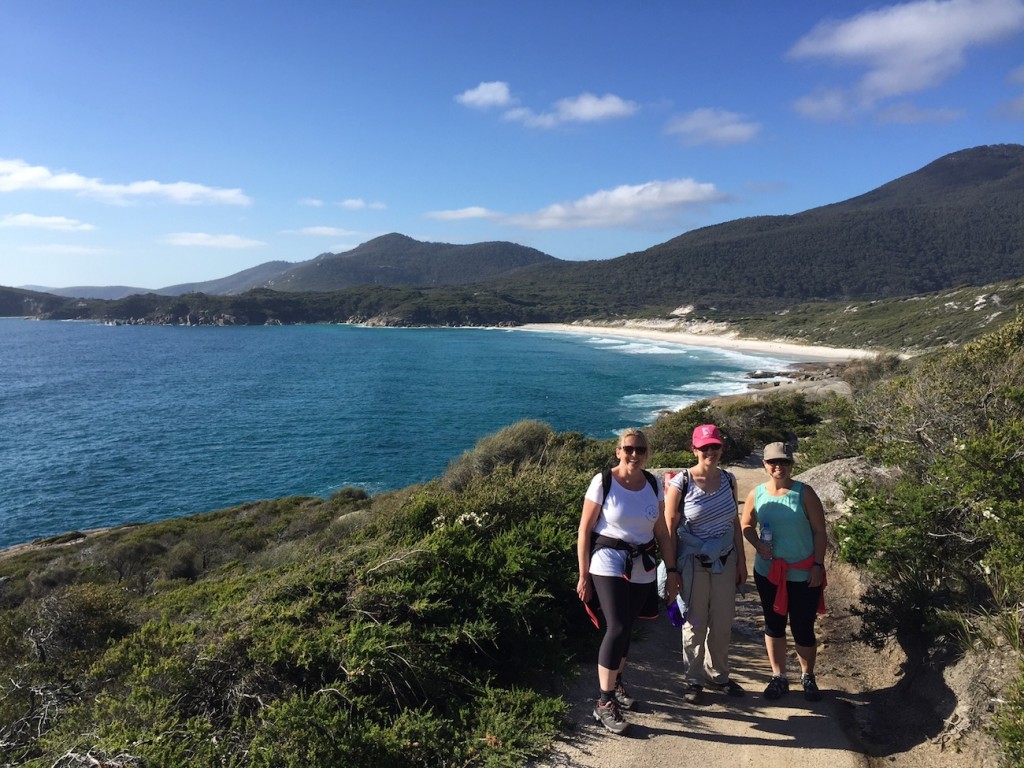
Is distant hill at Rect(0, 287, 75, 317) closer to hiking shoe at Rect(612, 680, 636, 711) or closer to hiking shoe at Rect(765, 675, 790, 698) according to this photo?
hiking shoe at Rect(612, 680, 636, 711)

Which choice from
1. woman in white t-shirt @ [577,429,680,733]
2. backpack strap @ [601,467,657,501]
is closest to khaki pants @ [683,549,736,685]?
woman in white t-shirt @ [577,429,680,733]

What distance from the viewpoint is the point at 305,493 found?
77.4 ft

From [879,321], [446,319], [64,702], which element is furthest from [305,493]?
[446,319]

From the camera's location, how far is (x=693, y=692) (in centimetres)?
419

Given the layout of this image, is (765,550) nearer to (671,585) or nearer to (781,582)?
(781,582)

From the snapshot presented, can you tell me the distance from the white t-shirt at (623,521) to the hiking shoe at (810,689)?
1452 mm

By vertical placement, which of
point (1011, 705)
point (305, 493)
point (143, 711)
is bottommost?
point (305, 493)

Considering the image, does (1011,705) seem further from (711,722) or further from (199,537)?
(199,537)

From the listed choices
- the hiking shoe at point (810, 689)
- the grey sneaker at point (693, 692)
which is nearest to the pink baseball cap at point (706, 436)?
the grey sneaker at point (693, 692)

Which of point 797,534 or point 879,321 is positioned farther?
point 879,321

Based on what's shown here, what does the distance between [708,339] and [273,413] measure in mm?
67910

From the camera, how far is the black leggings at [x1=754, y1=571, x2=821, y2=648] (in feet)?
13.4

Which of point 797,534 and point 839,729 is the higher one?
point 797,534

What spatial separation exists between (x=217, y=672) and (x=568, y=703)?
232cm
